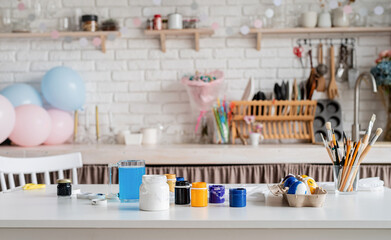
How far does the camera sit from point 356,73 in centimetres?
388

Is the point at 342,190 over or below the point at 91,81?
below

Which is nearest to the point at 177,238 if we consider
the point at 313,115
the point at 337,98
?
the point at 313,115

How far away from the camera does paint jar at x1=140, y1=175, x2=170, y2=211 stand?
5.06ft

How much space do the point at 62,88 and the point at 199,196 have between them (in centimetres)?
234

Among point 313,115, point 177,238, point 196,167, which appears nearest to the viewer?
point 177,238

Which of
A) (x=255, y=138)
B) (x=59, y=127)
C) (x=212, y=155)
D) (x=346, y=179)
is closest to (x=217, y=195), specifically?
(x=346, y=179)

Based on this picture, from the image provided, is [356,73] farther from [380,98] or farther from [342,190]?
[342,190]

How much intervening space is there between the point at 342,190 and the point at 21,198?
1246mm

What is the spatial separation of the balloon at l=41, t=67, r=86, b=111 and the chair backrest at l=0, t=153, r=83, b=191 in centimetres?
120

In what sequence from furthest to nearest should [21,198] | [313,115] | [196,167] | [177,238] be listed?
[313,115]
[196,167]
[21,198]
[177,238]

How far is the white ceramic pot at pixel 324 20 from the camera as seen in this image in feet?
12.6

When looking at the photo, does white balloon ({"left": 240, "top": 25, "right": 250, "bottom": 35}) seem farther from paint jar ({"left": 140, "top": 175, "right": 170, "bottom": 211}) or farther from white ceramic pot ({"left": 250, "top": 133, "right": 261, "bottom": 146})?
paint jar ({"left": 140, "top": 175, "right": 170, "bottom": 211})

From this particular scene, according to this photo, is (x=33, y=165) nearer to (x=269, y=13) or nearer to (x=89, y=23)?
(x=89, y=23)

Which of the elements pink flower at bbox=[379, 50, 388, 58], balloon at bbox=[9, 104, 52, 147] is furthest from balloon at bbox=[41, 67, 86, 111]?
pink flower at bbox=[379, 50, 388, 58]
